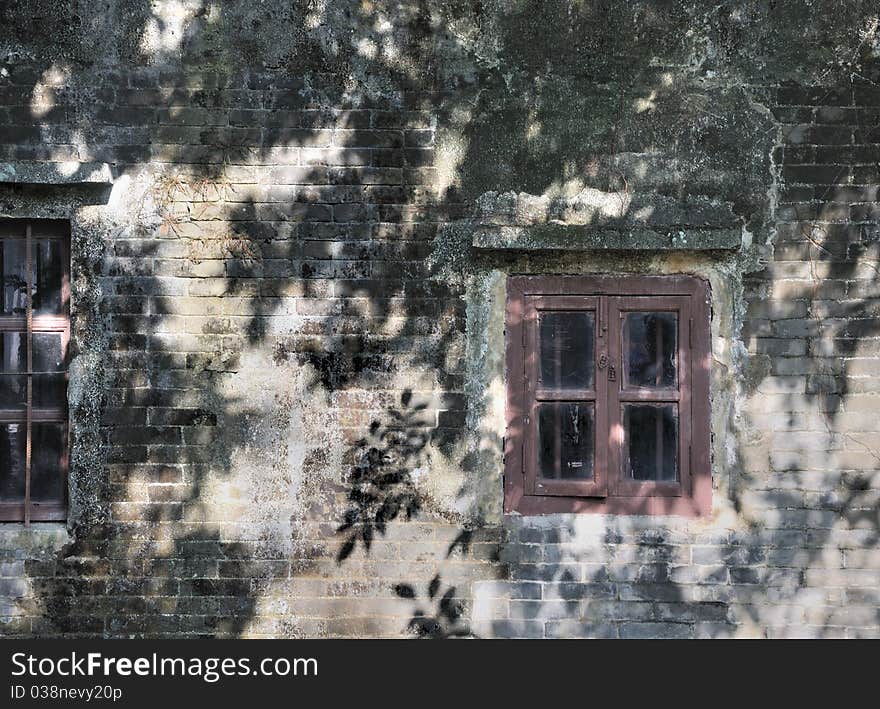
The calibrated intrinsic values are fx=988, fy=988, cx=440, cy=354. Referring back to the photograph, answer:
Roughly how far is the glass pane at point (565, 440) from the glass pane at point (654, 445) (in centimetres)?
22

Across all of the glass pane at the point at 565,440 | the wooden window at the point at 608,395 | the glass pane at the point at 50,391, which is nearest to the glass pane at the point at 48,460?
the glass pane at the point at 50,391

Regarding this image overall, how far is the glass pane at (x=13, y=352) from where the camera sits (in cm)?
544

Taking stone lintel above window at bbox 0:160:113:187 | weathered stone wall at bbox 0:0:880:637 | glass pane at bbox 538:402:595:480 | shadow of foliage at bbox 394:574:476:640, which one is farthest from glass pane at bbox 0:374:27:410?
glass pane at bbox 538:402:595:480

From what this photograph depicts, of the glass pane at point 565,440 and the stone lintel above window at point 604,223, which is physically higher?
the stone lintel above window at point 604,223

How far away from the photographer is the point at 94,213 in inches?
211

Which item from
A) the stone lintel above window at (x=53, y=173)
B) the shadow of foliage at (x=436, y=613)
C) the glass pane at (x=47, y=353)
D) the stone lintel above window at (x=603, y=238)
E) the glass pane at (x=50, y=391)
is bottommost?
the shadow of foliage at (x=436, y=613)

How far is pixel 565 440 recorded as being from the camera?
214 inches

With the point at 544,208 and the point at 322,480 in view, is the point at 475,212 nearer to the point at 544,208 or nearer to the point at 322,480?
the point at 544,208

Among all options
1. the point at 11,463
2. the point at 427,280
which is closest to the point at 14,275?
the point at 11,463

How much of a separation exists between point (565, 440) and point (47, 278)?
300 cm

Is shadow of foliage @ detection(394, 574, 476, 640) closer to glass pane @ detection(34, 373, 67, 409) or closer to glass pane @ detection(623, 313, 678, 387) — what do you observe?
glass pane @ detection(623, 313, 678, 387)

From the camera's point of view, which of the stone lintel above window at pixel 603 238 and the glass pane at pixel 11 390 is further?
the glass pane at pixel 11 390

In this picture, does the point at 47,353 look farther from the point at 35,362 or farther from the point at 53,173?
the point at 53,173

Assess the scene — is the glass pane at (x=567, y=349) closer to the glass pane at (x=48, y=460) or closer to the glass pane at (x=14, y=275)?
the glass pane at (x=48, y=460)
